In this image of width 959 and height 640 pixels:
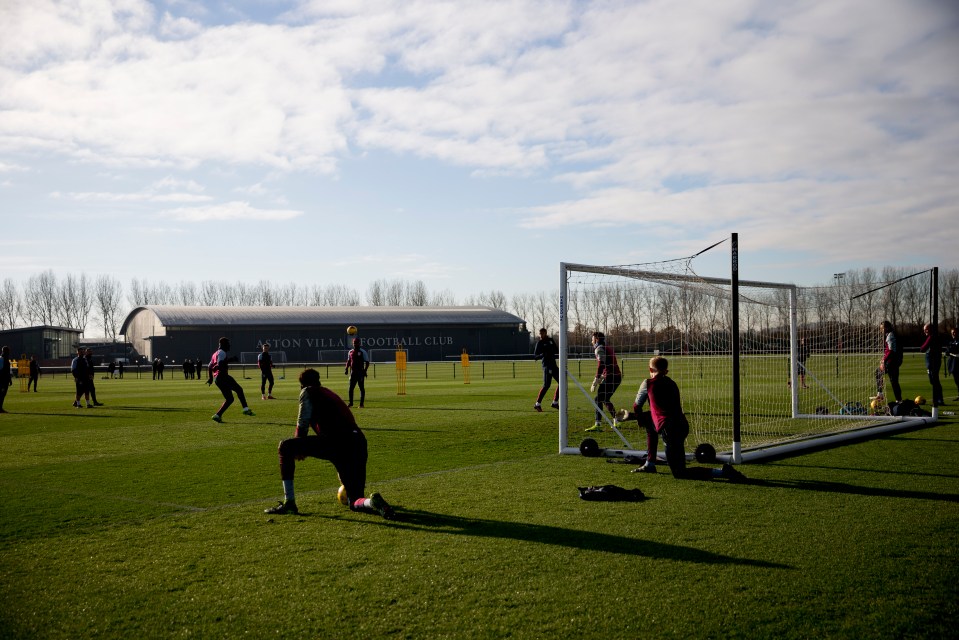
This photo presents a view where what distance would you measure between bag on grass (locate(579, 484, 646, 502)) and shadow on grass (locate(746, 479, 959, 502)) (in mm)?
1838

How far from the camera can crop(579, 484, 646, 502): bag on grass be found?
848 centimetres

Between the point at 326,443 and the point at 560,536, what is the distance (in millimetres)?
2699

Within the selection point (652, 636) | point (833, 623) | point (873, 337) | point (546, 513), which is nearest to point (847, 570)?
point (833, 623)

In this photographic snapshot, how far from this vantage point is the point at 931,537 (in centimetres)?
662

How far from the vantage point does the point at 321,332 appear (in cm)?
8500

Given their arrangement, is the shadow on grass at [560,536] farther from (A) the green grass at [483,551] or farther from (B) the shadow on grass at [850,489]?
(B) the shadow on grass at [850,489]

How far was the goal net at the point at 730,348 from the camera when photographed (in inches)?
500

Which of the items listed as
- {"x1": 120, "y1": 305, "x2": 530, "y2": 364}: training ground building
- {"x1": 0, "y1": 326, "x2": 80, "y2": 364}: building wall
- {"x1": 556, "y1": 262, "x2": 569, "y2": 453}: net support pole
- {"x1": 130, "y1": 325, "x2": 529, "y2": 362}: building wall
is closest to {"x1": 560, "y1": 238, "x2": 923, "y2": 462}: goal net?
{"x1": 556, "y1": 262, "x2": 569, "y2": 453}: net support pole

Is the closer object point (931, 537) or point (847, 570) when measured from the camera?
point (847, 570)

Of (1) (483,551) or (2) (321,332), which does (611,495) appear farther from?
(2) (321,332)

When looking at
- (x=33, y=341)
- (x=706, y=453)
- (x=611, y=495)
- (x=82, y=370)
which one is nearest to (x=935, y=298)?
(x=706, y=453)

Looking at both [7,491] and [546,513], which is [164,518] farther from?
[546,513]

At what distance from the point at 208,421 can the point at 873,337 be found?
52.8 ft

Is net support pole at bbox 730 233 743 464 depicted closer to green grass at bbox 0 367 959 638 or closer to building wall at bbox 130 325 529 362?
green grass at bbox 0 367 959 638
